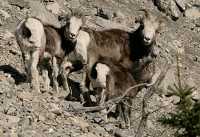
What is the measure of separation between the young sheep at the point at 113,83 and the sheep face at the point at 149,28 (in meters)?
0.86

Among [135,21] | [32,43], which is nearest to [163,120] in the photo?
[32,43]

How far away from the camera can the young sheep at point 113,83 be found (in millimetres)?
13289

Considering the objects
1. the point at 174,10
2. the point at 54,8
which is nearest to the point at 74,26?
the point at 54,8

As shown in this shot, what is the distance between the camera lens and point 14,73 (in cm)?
1337

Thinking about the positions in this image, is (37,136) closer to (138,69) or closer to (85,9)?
(138,69)

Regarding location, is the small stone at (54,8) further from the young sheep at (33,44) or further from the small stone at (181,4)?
the young sheep at (33,44)

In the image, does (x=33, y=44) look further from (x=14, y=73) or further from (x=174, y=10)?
(x=174, y=10)

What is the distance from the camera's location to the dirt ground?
11359 mm

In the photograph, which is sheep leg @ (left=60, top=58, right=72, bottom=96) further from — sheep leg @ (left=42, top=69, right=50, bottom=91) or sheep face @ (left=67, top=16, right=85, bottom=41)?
sheep face @ (left=67, top=16, right=85, bottom=41)

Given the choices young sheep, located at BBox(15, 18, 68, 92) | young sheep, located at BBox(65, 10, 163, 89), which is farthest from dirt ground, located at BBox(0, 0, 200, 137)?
young sheep, located at BBox(65, 10, 163, 89)

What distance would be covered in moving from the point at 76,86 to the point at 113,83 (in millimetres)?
1149

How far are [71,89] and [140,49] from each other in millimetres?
1862

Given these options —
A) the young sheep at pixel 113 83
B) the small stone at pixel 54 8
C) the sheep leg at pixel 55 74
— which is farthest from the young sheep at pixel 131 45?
the small stone at pixel 54 8

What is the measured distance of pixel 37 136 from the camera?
10.8 metres
